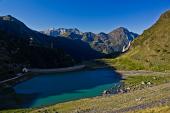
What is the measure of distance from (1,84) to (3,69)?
125ft

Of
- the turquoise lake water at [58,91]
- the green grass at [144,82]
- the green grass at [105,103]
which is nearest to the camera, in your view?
the green grass at [105,103]

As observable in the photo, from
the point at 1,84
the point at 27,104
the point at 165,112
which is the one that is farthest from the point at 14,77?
the point at 165,112

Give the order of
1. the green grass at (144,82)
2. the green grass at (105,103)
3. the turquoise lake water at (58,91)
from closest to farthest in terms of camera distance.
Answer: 1. the green grass at (105,103)
2. the turquoise lake water at (58,91)
3. the green grass at (144,82)

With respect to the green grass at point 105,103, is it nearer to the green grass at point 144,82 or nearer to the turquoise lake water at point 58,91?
the turquoise lake water at point 58,91

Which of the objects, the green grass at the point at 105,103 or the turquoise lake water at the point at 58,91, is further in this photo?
the turquoise lake water at the point at 58,91

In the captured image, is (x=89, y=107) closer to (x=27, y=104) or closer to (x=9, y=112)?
(x=9, y=112)

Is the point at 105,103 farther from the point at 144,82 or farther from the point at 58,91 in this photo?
the point at 144,82

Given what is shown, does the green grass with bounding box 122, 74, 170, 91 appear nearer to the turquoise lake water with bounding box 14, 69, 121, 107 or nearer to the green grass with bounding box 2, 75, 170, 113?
the turquoise lake water with bounding box 14, 69, 121, 107

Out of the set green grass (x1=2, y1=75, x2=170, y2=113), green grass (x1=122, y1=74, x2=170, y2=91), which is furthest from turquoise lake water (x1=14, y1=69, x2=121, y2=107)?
green grass (x1=2, y1=75, x2=170, y2=113)

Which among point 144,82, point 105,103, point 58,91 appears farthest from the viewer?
point 144,82

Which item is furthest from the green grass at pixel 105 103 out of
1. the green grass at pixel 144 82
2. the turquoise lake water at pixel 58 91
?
the green grass at pixel 144 82

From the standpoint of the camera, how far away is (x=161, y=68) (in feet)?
617

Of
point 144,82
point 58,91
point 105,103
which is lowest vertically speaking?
point 58,91

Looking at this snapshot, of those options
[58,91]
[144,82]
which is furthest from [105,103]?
[144,82]
